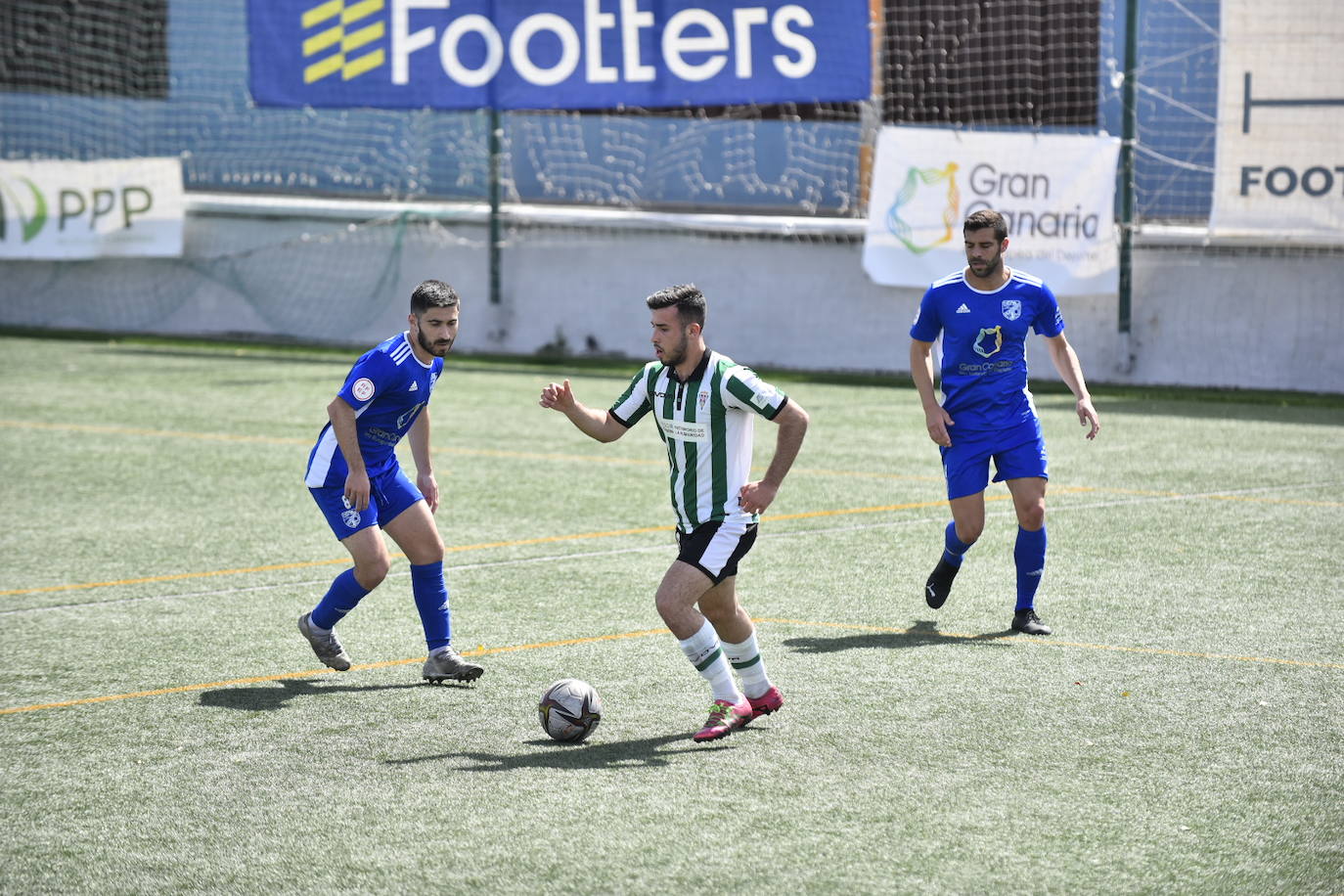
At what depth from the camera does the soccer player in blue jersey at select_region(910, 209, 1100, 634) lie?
7793 mm

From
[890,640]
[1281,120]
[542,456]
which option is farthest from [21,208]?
[890,640]

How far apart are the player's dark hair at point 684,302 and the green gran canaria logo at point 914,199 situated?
1120 centimetres

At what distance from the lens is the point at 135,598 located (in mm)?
8195

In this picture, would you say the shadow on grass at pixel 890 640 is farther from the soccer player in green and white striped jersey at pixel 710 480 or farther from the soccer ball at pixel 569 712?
the soccer ball at pixel 569 712

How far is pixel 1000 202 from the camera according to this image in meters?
16.6

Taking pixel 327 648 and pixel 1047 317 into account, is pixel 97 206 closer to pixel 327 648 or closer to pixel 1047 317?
pixel 327 648

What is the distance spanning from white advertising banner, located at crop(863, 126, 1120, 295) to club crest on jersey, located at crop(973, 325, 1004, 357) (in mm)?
8692

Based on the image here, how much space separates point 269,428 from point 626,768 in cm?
877

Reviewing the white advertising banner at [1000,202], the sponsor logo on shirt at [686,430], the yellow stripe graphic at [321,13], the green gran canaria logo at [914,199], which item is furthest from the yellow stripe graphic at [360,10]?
the sponsor logo on shirt at [686,430]

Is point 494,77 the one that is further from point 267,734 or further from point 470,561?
point 267,734

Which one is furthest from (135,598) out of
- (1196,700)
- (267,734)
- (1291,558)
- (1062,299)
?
(1062,299)

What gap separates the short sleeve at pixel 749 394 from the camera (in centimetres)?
589

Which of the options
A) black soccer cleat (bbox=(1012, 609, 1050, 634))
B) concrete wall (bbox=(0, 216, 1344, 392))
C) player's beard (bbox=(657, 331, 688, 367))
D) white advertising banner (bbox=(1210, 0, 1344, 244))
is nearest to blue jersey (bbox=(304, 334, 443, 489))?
player's beard (bbox=(657, 331, 688, 367))

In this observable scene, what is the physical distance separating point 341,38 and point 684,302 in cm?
1456
